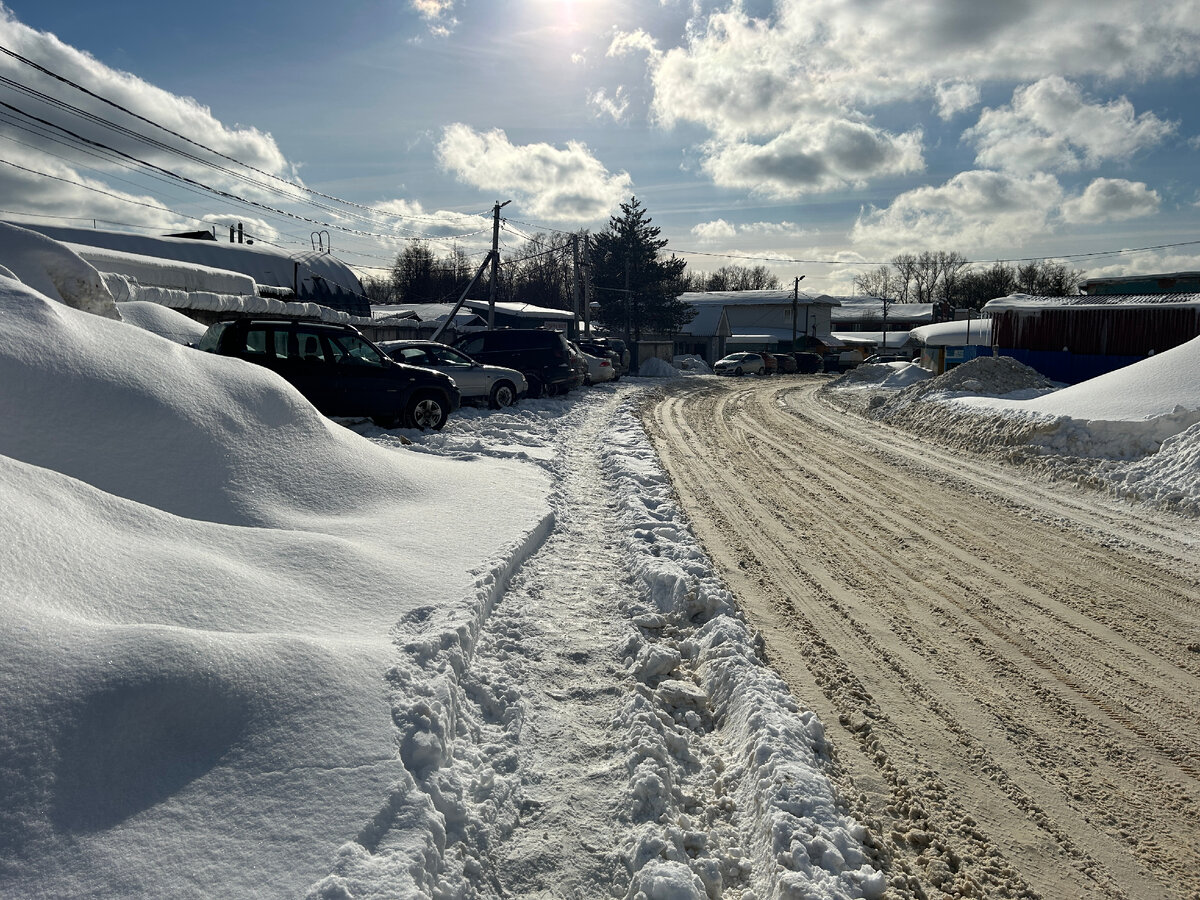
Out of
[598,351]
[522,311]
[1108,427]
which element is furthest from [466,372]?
[522,311]

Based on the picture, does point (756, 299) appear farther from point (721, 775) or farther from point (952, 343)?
point (721, 775)

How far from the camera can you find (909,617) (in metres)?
5.55

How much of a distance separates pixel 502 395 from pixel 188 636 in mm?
14512

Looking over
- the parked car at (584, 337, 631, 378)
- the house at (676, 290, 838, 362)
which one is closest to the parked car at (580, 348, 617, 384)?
the parked car at (584, 337, 631, 378)

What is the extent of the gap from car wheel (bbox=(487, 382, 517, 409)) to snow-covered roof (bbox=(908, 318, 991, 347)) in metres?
20.4

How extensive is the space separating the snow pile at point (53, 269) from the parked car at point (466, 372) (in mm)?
5671

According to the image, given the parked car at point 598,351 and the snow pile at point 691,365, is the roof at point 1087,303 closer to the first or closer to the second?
the parked car at point 598,351

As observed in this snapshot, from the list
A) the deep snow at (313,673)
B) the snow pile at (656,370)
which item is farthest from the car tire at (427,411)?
the snow pile at (656,370)

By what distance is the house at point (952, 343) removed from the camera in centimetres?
2947

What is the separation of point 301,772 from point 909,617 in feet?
14.7

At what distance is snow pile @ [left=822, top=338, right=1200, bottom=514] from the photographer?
9742 millimetres

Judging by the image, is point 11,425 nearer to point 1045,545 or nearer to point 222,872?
point 222,872

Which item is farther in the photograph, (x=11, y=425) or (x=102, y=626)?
(x=11, y=425)

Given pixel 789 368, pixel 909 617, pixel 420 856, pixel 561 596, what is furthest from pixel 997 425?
pixel 789 368
